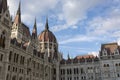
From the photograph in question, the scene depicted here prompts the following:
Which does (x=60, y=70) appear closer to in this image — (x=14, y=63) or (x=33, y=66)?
(x=33, y=66)

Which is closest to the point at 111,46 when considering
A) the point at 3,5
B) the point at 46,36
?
the point at 46,36

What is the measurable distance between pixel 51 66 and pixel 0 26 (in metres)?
34.9

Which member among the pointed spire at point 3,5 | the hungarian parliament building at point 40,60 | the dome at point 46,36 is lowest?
the hungarian parliament building at point 40,60

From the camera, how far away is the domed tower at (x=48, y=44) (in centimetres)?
8719

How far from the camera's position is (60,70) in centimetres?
8081

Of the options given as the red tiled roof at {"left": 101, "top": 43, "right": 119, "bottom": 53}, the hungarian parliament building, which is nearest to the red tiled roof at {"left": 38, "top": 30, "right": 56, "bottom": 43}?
the hungarian parliament building

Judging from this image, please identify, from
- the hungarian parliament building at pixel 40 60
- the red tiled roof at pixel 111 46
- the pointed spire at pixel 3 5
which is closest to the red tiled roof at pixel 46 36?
the hungarian parliament building at pixel 40 60

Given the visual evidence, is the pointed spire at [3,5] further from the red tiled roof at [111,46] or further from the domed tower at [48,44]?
the red tiled roof at [111,46]

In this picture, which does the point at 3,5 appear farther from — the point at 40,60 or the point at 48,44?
the point at 48,44

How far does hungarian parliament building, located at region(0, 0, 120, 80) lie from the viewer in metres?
51.1

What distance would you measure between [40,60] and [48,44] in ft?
62.8

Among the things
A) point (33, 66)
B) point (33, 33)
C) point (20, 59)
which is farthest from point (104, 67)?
point (33, 33)

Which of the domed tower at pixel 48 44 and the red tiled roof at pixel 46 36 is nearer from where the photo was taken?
the domed tower at pixel 48 44

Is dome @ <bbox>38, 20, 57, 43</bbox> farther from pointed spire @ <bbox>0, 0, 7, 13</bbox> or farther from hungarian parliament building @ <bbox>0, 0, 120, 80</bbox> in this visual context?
pointed spire @ <bbox>0, 0, 7, 13</bbox>
